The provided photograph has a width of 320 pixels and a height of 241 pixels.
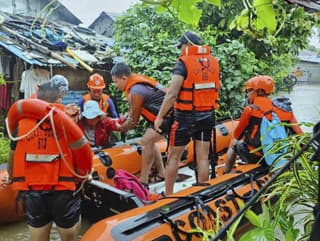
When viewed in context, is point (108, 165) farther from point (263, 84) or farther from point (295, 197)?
point (295, 197)

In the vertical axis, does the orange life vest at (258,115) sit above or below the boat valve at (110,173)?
above

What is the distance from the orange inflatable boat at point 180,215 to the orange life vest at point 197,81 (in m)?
0.81

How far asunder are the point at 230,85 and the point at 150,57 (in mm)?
1551

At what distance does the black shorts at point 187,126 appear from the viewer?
4203mm

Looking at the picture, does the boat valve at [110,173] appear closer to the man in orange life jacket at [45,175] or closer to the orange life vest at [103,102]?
the orange life vest at [103,102]

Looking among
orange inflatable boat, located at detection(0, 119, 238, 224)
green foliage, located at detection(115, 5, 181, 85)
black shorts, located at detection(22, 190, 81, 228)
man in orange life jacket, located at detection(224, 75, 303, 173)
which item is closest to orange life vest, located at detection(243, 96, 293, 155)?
man in orange life jacket, located at detection(224, 75, 303, 173)

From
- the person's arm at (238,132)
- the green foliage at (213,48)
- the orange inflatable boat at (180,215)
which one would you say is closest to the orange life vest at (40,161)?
the orange inflatable boat at (180,215)

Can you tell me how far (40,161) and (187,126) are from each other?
5.82ft

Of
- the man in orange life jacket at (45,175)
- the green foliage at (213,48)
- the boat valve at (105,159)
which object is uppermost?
the green foliage at (213,48)

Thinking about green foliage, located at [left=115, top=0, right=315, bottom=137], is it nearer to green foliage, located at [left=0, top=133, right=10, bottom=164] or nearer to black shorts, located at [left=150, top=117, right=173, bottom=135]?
black shorts, located at [left=150, top=117, right=173, bottom=135]

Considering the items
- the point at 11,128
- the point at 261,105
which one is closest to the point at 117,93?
the point at 261,105

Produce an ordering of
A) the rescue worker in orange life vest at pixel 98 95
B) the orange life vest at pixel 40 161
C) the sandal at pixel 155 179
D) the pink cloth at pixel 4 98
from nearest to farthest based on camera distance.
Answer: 1. the orange life vest at pixel 40 161
2. the sandal at pixel 155 179
3. the rescue worker in orange life vest at pixel 98 95
4. the pink cloth at pixel 4 98

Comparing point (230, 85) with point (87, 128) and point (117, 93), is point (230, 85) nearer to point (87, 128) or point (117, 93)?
point (117, 93)

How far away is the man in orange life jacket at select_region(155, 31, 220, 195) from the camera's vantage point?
4.09 m
